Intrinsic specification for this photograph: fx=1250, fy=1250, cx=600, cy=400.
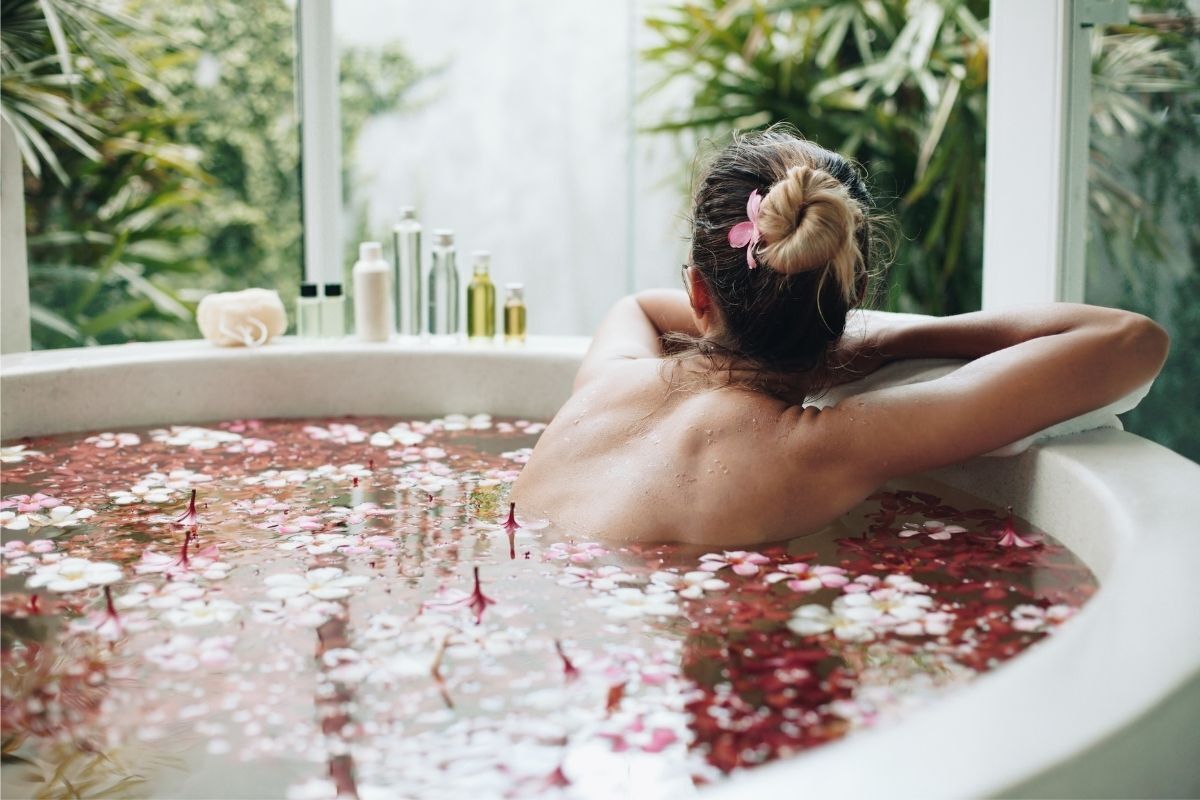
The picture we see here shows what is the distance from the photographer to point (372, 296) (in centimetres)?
272

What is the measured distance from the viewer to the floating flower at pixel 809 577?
154 centimetres

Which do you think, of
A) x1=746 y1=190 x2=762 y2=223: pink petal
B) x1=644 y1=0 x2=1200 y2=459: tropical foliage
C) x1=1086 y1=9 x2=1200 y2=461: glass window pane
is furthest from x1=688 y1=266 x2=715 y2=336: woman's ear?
x1=644 y1=0 x2=1200 y2=459: tropical foliage

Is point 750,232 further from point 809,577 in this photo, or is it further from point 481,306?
point 481,306

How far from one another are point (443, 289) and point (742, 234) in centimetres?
123

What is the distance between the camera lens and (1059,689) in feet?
3.13

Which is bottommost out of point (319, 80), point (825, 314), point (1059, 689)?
point (1059, 689)

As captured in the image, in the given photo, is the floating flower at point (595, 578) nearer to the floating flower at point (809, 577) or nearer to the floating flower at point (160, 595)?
the floating flower at point (809, 577)

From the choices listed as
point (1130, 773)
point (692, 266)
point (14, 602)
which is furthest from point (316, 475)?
point (1130, 773)

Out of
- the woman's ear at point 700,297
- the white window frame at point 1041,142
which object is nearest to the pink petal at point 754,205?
the woman's ear at point 700,297

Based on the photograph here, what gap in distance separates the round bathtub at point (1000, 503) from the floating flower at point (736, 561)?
16.3 inches

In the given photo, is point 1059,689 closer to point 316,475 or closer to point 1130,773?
point 1130,773

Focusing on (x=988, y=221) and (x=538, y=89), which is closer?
(x=988, y=221)

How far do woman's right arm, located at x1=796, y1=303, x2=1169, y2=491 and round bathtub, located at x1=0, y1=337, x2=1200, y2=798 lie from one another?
10cm

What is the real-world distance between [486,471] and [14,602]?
81cm
